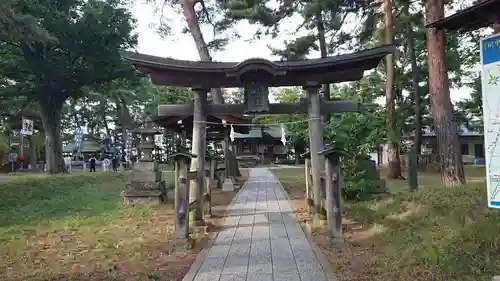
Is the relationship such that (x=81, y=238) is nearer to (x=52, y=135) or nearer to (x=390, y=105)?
(x=390, y=105)

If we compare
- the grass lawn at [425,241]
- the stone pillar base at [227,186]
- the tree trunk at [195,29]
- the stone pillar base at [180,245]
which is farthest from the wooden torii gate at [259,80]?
the tree trunk at [195,29]

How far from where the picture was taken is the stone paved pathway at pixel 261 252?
5.46m

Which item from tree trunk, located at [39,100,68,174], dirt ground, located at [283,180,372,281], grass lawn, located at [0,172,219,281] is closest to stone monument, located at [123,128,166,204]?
grass lawn, located at [0,172,219,281]

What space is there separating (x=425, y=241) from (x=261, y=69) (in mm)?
4418

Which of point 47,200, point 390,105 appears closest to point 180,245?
point 47,200

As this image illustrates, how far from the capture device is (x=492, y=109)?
3.87 metres

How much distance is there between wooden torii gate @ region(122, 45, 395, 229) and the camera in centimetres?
888

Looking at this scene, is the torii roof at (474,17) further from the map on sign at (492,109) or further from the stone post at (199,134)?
the stone post at (199,134)

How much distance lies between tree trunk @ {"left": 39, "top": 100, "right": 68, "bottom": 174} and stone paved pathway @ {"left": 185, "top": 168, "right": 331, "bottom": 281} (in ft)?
61.1

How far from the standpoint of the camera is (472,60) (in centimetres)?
3059

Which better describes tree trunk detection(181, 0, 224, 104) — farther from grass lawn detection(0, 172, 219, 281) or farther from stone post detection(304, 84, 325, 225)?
stone post detection(304, 84, 325, 225)

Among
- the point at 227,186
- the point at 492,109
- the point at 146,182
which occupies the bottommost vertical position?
the point at 227,186

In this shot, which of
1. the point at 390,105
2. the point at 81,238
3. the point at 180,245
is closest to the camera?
the point at 180,245

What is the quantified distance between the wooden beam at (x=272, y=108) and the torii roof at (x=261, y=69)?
1.58ft
